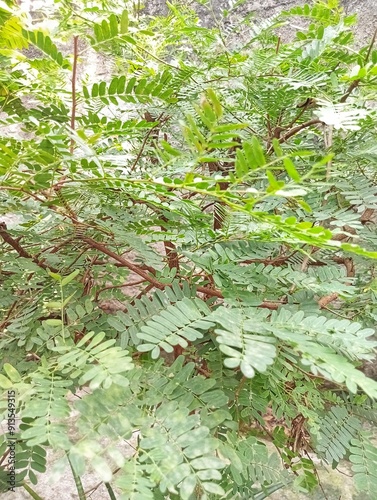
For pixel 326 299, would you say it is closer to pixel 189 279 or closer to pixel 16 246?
pixel 189 279

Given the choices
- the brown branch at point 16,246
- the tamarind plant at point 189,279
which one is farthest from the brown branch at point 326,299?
the brown branch at point 16,246

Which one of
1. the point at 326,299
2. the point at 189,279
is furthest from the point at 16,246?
the point at 326,299

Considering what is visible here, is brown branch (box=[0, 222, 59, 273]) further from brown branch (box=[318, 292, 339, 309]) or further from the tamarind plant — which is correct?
brown branch (box=[318, 292, 339, 309])

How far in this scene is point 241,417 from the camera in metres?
0.52

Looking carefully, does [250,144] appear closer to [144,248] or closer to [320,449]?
[144,248]

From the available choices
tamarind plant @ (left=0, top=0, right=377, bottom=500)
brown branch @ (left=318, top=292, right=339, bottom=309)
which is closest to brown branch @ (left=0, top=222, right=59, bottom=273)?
tamarind plant @ (left=0, top=0, right=377, bottom=500)

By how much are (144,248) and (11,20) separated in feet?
1.08

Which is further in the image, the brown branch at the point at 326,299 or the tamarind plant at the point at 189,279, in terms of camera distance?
the brown branch at the point at 326,299

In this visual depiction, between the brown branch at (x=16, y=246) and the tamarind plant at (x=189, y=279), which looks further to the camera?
the brown branch at (x=16, y=246)

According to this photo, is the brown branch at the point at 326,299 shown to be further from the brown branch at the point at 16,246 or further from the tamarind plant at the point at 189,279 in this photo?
the brown branch at the point at 16,246

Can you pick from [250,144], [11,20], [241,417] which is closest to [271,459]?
[241,417]

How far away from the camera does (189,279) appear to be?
1.76 feet

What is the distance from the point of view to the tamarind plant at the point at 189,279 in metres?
0.33

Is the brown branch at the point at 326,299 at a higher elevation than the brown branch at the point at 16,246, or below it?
below
